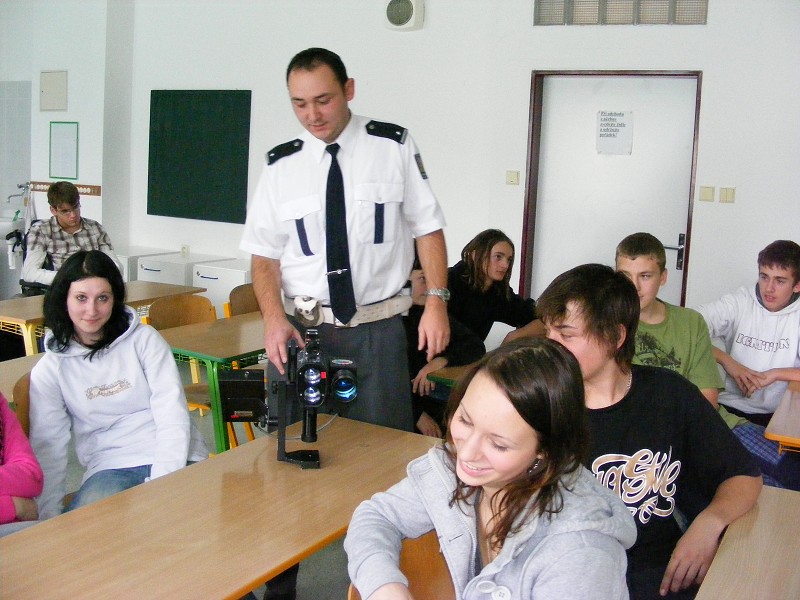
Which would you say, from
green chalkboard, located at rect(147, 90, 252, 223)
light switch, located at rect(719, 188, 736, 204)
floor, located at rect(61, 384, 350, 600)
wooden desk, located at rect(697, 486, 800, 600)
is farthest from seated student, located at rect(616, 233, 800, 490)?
Answer: green chalkboard, located at rect(147, 90, 252, 223)

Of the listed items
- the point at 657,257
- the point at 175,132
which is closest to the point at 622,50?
the point at 657,257

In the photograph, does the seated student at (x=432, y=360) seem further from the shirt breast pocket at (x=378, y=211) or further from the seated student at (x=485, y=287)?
the shirt breast pocket at (x=378, y=211)

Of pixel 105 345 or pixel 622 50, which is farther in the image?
pixel 622 50

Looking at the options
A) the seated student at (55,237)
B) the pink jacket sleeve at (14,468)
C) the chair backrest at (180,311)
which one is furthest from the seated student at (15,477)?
the seated student at (55,237)

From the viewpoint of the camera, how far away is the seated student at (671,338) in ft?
8.58

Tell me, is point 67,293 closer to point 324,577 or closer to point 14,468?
point 14,468

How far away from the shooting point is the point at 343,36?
19.6ft

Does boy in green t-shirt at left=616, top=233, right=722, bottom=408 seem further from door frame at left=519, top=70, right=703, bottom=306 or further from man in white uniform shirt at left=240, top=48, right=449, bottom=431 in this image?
door frame at left=519, top=70, right=703, bottom=306

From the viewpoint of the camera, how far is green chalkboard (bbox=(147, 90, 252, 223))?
6562mm

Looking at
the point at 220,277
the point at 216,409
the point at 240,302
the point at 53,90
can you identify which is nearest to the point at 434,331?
the point at 216,409

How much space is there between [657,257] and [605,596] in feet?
5.62

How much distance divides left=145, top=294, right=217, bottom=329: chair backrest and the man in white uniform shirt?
162cm

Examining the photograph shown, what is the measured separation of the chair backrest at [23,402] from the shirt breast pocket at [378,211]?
103 centimetres

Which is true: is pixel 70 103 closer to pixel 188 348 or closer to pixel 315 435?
pixel 188 348
